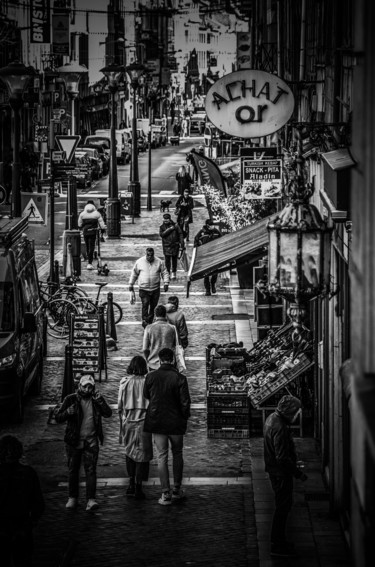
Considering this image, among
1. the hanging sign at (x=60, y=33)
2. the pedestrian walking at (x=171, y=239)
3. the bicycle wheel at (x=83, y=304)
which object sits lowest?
the bicycle wheel at (x=83, y=304)

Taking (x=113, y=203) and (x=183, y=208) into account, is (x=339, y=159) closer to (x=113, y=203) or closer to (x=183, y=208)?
(x=183, y=208)

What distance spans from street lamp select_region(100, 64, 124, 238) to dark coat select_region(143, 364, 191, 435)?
89.3ft

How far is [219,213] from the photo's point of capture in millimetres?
31703

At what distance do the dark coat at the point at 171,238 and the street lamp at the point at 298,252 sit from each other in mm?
19521

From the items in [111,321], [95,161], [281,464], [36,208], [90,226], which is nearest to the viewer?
[281,464]

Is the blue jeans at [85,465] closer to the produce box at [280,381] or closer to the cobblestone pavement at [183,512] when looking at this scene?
the cobblestone pavement at [183,512]

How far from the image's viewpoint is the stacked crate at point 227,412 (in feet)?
53.6

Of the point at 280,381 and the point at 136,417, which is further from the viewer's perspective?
the point at 280,381

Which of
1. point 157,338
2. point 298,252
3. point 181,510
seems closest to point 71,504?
point 181,510

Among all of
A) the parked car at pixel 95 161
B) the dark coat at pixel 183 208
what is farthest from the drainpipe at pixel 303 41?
the parked car at pixel 95 161

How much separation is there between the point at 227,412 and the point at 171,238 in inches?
556

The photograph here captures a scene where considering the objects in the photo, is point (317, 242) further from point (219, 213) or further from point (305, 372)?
point (219, 213)

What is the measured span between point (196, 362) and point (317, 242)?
11.1m

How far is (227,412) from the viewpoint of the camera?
1644 centimetres
